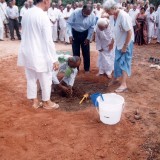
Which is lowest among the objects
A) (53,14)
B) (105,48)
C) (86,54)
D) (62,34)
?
(62,34)

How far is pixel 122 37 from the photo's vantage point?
504 centimetres

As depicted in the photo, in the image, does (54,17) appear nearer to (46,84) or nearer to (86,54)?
(86,54)

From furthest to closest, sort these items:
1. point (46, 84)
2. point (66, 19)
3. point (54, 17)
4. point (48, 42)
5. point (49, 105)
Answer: point (66, 19) < point (54, 17) < point (49, 105) < point (46, 84) < point (48, 42)

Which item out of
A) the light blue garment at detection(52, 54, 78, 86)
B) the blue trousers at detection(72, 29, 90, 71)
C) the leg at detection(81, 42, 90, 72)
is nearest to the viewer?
the light blue garment at detection(52, 54, 78, 86)

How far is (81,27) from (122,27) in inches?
56.4

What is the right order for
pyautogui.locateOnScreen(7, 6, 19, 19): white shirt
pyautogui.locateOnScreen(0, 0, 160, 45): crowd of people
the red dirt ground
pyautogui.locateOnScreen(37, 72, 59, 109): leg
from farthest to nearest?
pyautogui.locateOnScreen(7, 6, 19, 19): white shirt < pyautogui.locateOnScreen(0, 0, 160, 45): crowd of people < pyautogui.locateOnScreen(37, 72, 59, 109): leg < the red dirt ground

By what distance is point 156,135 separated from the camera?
12.7ft

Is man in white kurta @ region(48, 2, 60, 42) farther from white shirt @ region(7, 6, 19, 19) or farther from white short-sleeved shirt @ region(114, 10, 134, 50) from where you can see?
white short-sleeved shirt @ region(114, 10, 134, 50)

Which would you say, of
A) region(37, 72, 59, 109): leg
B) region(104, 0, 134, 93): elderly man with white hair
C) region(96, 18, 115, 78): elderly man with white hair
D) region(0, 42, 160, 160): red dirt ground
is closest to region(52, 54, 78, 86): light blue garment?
region(0, 42, 160, 160): red dirt ground

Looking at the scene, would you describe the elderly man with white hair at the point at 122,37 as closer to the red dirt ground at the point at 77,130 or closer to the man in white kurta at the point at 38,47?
the red dirt ground at the point at 77,130

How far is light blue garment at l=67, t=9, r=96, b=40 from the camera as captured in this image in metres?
5.98

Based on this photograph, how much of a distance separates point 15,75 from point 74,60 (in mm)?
2118

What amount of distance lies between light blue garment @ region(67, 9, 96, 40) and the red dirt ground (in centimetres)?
134

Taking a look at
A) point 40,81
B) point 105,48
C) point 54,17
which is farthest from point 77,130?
point 54,17
